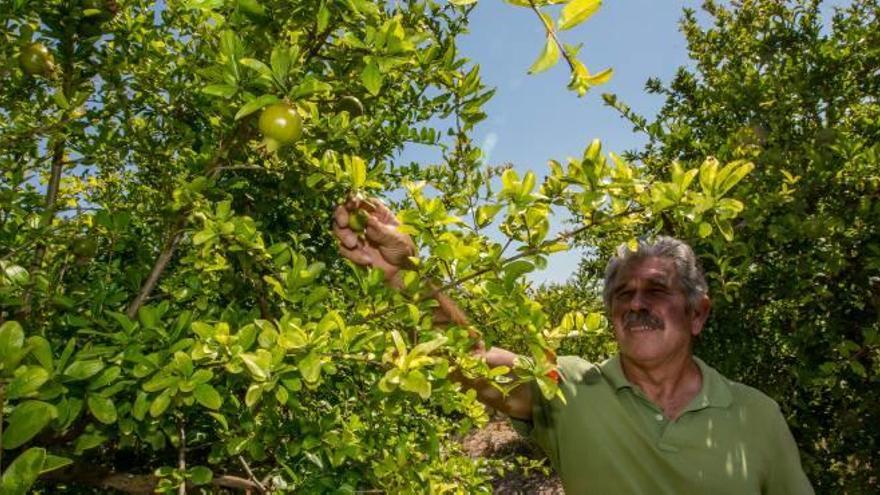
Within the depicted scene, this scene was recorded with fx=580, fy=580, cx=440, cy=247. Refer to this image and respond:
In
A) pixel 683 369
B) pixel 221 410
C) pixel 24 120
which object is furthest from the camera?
pixel 683 369

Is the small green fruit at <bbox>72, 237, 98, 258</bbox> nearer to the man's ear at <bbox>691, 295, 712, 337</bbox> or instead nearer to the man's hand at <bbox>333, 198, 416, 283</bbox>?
the man's hand at <bbox>333, 198, 416, 283</bbox>

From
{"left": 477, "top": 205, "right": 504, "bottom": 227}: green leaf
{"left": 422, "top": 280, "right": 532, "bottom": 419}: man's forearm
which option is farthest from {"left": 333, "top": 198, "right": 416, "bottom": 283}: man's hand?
{"left": 477, "top": 205, "right": 504, "bottom": 227}: green leaf

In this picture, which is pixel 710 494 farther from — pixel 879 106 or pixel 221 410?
pixel 879 106

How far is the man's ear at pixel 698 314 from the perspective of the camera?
8.32 ft

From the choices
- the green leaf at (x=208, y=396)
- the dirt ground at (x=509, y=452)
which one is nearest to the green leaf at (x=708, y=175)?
the green leaf at (x=208, y=396)

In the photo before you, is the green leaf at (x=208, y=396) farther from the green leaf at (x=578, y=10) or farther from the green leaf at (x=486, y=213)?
the green leaf at (x=578, y=10)

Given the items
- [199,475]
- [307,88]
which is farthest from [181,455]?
[307,88]

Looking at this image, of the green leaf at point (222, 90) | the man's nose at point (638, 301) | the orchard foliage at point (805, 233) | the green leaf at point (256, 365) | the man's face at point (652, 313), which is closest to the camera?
the green leaf at point (256, 365)

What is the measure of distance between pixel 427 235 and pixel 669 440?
1302mm

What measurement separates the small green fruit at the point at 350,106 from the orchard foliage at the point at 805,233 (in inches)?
72.0

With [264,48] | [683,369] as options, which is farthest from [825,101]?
[264,48]

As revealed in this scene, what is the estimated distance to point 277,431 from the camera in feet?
6.83

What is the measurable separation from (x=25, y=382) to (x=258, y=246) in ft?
2.41

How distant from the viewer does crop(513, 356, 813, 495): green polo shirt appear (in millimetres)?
2059
